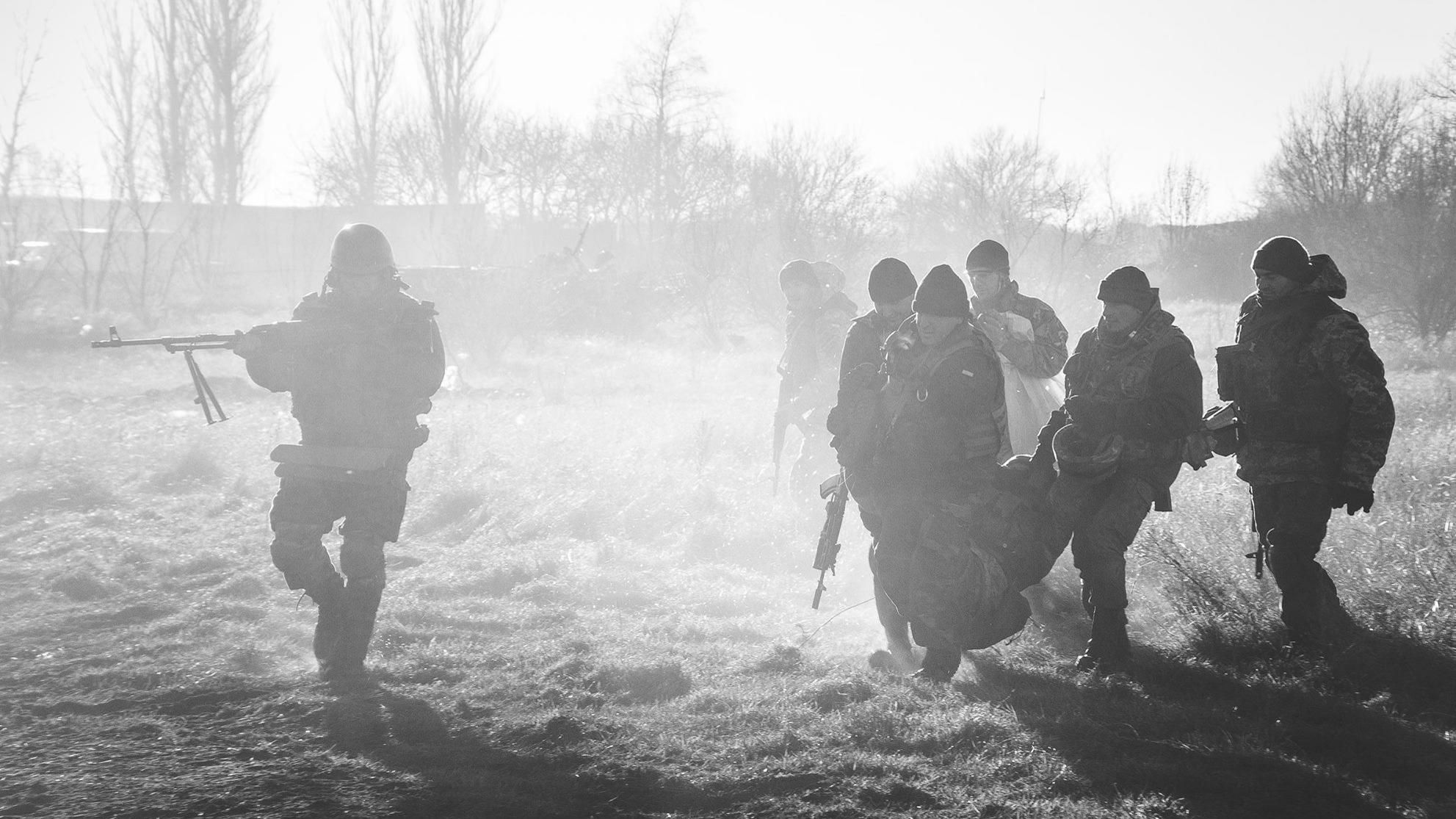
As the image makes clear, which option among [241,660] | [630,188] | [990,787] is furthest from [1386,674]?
[630,188]

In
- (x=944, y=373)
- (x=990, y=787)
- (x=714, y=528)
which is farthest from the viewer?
(x=714, y=528)

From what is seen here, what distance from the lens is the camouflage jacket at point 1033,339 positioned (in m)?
5.66

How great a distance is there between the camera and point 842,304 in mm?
7770

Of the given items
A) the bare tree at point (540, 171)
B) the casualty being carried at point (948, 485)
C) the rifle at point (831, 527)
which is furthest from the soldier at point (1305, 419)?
the bare tree at point (540, 171)

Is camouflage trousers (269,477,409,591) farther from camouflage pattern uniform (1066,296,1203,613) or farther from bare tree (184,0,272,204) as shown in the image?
bare tree (184,0,272,204)

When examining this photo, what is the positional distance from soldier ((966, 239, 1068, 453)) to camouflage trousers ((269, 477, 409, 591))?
3173mm

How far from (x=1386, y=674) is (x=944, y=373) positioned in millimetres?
2046

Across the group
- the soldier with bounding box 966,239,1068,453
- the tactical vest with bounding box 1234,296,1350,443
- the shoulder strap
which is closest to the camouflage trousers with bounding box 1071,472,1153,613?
the tactical vest with bounding box 1234,296,1350,443

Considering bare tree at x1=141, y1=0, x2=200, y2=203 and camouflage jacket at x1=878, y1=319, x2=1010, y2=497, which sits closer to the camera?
camouflage jacket at x1=878, y1=319, x2=1010, y2=497

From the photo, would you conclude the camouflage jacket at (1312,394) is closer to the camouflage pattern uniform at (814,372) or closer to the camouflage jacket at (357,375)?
the camouflage pattern uniform at (814,372)

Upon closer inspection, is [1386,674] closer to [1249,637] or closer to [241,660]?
[1249,637]

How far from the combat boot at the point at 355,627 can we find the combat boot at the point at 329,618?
0.04 feet

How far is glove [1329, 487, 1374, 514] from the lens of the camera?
4375mm

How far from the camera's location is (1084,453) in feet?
15.1
